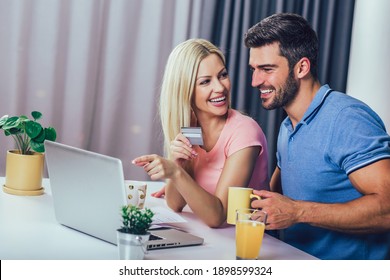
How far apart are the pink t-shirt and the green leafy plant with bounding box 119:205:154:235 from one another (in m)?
0.65

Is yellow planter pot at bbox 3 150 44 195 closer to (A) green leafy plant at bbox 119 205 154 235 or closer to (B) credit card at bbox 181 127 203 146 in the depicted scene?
(B) credit card at bbox 181 127 203 146

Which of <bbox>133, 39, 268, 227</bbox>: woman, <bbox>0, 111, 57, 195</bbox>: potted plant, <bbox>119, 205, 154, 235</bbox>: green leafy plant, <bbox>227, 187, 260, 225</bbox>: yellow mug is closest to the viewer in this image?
<bbox>119, 205, 154, 235</bbox>: green leafy plant

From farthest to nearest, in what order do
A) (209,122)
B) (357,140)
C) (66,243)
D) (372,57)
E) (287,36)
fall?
(372,57) → (209,122) → (287,36) → (357,140) → (66,243)

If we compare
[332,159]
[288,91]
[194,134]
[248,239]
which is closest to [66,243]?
[248,239]

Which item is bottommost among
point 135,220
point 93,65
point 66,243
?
point 66,243

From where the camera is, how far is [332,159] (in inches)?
54.1

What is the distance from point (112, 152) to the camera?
254 cm

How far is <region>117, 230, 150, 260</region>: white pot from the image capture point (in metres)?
0.88

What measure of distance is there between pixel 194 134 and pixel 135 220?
51cm

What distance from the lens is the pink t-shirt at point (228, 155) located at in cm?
153

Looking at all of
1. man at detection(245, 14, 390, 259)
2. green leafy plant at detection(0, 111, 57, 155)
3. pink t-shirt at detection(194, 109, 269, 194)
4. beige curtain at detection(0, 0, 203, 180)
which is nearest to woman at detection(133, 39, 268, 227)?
pink t-shirt at detection(194, 109, 269, 194)

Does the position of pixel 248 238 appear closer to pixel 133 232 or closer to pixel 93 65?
pixel 133 232
